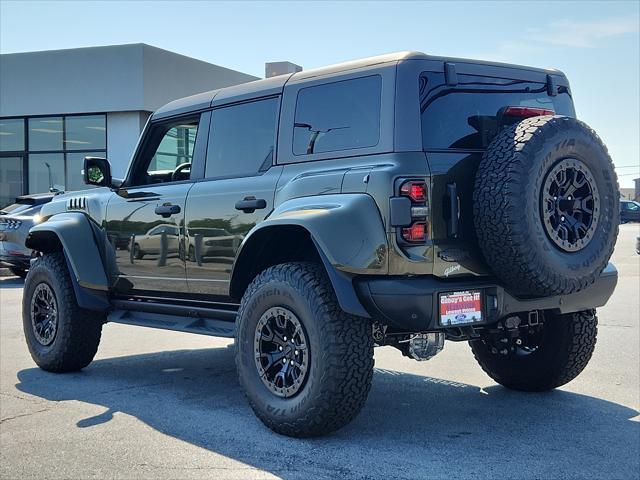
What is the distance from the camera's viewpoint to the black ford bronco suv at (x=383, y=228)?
4152 millimetres

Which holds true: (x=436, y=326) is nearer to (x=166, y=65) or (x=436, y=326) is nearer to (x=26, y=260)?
(x=26, y=260)

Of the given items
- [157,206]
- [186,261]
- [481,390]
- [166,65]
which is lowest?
[481,390]

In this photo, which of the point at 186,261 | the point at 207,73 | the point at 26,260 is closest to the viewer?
the point at 186,261

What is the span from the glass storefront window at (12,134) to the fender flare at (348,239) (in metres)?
23.4

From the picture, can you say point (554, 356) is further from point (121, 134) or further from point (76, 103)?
point (76, 103)

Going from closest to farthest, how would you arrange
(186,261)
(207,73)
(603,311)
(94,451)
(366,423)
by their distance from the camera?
(94,451)
(366,423)
(186,261)
(603,311)
(207,73)

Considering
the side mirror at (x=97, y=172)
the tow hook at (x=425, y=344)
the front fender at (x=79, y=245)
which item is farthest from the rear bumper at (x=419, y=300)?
the side mirror at (x=97, y=172)

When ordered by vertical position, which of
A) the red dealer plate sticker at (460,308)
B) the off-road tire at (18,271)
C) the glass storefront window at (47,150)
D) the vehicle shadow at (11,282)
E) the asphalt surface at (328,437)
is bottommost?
the vehicle shadow at (11,282)

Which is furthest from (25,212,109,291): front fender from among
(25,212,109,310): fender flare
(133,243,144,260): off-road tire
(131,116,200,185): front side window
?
(131,116,200,185): front side window

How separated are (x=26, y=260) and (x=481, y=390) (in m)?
10.5

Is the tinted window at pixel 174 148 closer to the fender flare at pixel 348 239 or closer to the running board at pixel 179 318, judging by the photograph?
the running board at pixel 179 318

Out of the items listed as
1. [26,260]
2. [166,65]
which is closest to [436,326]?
[26,260]

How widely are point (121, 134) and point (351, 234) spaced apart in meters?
21.1

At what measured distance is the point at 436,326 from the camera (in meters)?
4.14
